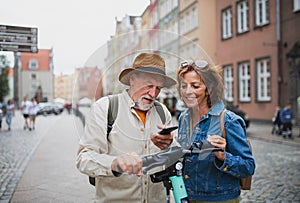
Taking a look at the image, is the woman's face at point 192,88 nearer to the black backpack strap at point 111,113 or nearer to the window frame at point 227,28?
the black backpack strap at point 111,113

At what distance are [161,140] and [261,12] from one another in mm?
20916

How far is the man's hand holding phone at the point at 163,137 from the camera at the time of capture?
1.59m

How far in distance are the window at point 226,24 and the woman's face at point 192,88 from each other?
20.2 m

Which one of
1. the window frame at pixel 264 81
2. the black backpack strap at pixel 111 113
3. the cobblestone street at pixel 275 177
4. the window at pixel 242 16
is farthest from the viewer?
the window at pixel 242 16

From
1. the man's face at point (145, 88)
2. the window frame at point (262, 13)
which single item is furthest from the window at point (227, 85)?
the window frame at point (262, 13)

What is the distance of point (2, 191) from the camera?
598cm

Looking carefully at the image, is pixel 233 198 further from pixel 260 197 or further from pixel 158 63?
pixel 260 197

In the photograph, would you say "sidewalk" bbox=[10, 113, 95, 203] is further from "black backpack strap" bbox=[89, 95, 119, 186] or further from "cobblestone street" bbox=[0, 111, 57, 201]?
"black backpack strap" bbox=[89, 95, 119, 186]

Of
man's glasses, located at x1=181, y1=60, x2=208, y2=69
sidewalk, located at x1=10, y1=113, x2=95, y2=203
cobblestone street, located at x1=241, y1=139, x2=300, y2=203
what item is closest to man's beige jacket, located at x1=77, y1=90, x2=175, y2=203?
man's glasses, located at x1=181, y1=60, x2=208, y2=69

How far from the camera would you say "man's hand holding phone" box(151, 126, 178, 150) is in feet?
5.21

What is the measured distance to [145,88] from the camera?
5.09 ft

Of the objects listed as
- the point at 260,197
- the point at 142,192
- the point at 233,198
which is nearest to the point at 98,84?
the point at 142,192

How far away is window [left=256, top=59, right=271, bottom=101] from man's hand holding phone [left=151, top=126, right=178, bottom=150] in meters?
20.2

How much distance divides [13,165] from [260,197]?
5.25m
